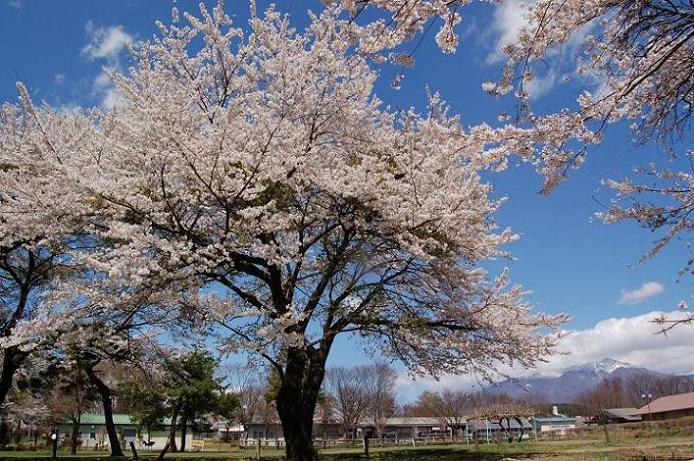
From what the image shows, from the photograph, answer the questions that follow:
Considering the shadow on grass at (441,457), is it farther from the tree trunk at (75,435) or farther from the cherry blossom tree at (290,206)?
the tree trunk at (75,435)

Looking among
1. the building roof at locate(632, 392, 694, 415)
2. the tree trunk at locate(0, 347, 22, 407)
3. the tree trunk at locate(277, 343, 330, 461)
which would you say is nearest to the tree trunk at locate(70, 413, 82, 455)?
the tree trunk at locate(0, 347, 22, 407)

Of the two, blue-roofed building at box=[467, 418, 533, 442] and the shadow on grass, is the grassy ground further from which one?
blue-roofed building at box=[467, 418, 533, 442]

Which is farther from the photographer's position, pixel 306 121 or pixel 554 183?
pixel 306 121

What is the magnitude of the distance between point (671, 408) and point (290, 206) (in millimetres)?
65578

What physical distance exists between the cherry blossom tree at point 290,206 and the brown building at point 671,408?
2289 inches

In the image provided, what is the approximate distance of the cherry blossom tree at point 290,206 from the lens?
992cm

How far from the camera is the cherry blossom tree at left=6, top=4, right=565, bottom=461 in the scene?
992cm

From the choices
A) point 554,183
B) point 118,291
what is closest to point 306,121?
point 118,291

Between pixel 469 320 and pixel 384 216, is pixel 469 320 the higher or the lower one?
the lower one

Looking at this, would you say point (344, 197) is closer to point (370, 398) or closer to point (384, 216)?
point (384, 216)

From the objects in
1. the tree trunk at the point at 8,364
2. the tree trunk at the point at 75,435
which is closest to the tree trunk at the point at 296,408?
the tree trunk at the point at 8,364

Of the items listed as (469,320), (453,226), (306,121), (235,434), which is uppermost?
(306,121)

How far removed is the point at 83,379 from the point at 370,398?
45298 mm

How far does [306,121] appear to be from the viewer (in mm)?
11766
